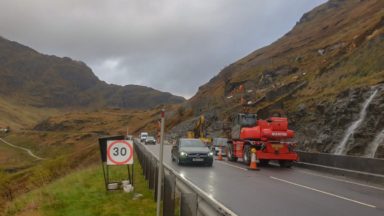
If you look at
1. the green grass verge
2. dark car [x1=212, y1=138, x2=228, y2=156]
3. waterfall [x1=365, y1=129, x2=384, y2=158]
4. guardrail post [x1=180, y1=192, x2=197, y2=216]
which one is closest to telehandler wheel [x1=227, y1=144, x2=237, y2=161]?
dark car [x1=212, y1=138, x2=228, y2=156]

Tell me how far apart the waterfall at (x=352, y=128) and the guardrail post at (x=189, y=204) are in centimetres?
2441

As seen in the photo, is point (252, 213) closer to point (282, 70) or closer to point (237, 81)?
point (282, 70)

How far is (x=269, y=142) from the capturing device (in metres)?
24.4

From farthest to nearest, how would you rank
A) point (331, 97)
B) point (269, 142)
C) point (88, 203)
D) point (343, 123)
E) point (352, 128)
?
point (331, 97), point (343, 123), point (352, 128), point (269, 142), point (88, 203)

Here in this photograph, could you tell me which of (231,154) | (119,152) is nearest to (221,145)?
(231,154)

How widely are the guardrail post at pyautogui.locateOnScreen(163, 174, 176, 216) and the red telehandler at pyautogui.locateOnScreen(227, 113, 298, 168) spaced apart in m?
16.0

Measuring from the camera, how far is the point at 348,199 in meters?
A: 12.5

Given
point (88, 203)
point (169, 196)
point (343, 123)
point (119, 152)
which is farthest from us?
point (343, 123)

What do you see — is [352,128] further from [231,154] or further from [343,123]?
[231,154]

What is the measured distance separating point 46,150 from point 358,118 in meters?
86.6

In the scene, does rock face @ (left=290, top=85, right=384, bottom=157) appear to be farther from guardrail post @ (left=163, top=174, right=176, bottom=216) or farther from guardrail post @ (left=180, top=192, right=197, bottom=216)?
guardrail post @ (left=180, top=192, right=197, bottom=216)

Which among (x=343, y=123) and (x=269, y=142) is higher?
(x=343, y=123)

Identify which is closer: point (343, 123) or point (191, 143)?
point (191, 143)

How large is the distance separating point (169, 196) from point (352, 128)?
80.8 ft
